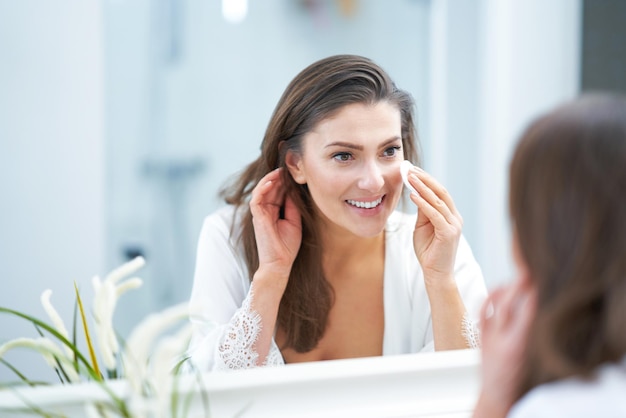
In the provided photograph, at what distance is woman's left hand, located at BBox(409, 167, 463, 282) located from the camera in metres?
1.11

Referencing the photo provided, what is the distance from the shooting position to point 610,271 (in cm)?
50

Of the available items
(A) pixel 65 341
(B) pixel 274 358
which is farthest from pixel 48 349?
(B) pixel 274 358

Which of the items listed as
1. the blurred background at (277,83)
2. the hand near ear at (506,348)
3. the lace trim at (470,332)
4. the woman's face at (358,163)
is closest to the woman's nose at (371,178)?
the woman's face at (358,163)

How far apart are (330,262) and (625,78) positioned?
3.75ft

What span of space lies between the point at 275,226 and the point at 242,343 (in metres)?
0.21

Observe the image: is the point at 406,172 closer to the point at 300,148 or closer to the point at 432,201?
the point at 432,201

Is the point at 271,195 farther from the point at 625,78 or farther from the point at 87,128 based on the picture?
the point at 625,78

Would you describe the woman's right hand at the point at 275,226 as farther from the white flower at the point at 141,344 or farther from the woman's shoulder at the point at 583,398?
the woman's shoulder at the point at 583,398

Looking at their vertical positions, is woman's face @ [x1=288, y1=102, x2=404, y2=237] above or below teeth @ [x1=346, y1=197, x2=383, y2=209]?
above

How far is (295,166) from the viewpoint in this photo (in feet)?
3.89

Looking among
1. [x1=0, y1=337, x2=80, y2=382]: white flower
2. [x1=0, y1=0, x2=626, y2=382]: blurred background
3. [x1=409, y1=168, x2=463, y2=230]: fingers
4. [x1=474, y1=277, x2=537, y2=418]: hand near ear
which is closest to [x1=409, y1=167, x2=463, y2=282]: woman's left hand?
[x1=409, y1=168, x2=463, y2=230]: fingers

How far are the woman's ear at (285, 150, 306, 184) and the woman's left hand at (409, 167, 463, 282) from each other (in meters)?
0.19

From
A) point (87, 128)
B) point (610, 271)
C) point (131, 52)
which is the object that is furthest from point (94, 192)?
point (610, 271)

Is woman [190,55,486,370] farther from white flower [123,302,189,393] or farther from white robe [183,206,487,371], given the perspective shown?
white flower [123,302,189,393]
